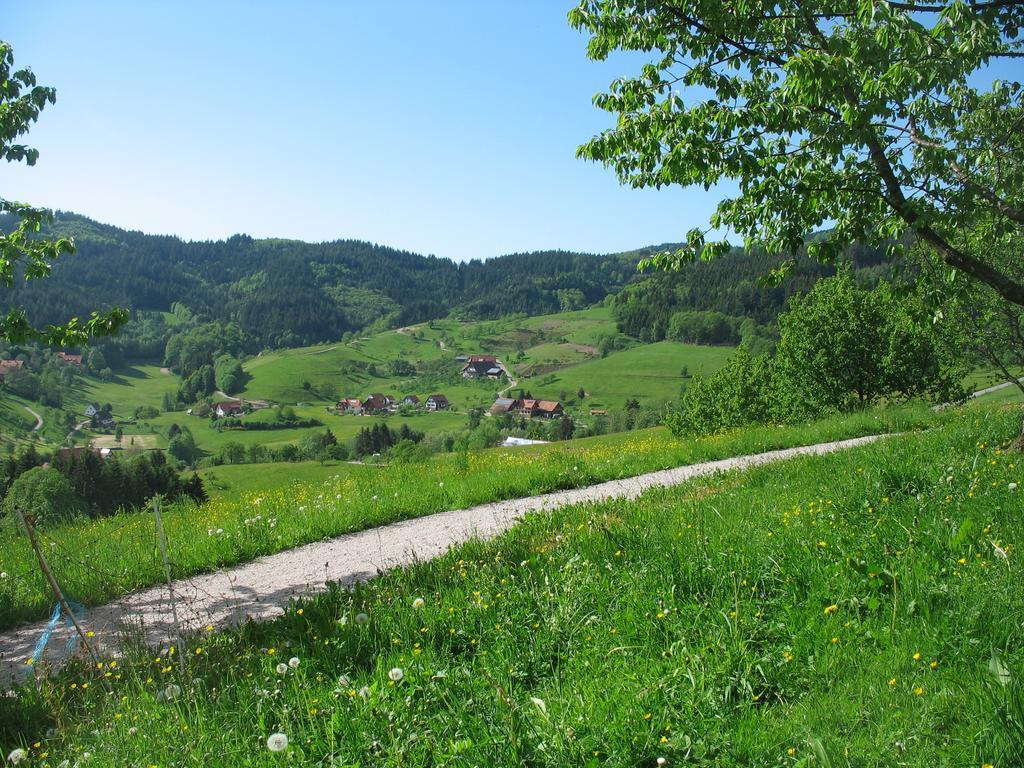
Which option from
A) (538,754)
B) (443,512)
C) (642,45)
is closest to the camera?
(538,754)

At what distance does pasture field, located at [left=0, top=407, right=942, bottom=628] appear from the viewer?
324 inches

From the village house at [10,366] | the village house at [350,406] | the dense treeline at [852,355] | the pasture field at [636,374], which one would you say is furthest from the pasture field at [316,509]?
the village house at [10,366]

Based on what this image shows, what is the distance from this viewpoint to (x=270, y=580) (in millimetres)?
8070

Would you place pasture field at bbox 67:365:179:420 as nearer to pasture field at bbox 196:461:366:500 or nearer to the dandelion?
pasture field at bbox 196:461:366:500

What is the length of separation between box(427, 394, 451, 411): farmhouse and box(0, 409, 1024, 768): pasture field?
549 ft

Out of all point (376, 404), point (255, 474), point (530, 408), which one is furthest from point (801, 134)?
point (376, 404)

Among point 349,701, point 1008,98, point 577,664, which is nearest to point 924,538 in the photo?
point 577,664

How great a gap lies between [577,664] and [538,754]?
966 mm

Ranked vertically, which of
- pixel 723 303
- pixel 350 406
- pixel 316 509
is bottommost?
pixel 350 406

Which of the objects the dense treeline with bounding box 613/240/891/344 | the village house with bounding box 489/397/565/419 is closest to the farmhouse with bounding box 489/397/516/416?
the village house with bounding box 489/397/565/419

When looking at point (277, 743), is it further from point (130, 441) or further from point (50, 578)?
point (130, 441)

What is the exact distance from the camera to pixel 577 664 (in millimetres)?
4262

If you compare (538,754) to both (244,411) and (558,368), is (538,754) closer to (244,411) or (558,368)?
(244,411)

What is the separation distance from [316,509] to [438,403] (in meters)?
164
